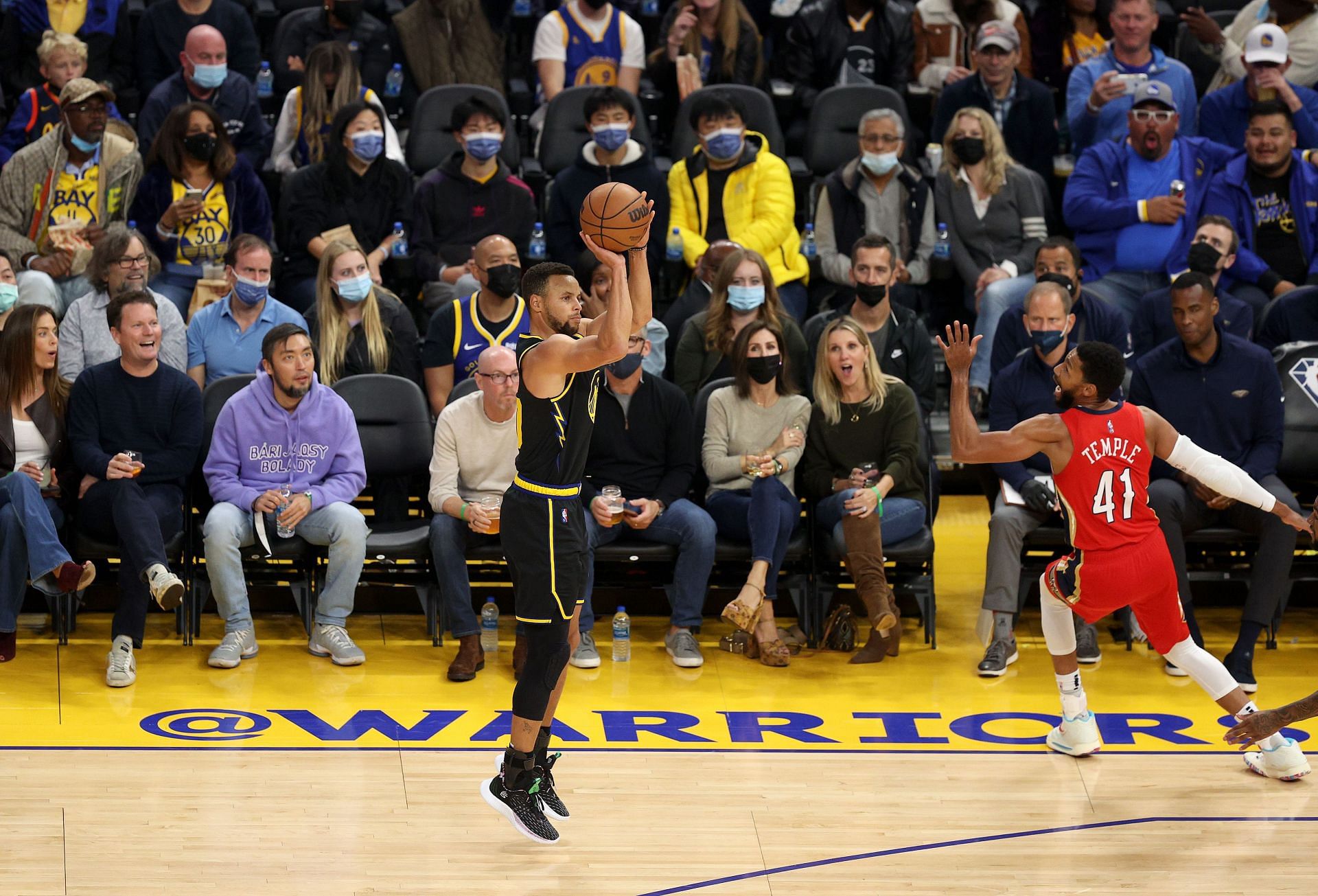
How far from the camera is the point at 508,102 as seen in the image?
1046 centimetres

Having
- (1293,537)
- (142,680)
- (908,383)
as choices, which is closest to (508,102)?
(908,383)

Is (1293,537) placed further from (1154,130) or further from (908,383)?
(1154,130)

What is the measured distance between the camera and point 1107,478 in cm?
624

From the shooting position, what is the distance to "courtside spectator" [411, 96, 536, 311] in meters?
9.12

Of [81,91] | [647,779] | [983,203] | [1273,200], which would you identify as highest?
[81,91]

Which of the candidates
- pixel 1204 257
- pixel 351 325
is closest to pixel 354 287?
pixel 351 325

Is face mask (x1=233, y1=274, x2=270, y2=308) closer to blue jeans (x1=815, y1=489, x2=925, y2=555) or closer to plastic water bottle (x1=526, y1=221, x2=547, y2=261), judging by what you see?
plastic water bottle (x1=526, y1=221, x2=547, y2=261)

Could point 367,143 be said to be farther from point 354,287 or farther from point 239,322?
point 239,322

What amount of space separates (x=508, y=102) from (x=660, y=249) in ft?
5.83

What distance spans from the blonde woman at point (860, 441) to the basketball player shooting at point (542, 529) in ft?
7.55

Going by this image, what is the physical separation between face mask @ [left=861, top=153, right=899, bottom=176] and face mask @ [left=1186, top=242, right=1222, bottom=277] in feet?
5.48

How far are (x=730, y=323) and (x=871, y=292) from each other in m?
0.71

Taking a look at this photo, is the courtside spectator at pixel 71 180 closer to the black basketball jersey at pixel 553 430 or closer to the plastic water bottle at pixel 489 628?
the plastic water bottle at pixel 489 628

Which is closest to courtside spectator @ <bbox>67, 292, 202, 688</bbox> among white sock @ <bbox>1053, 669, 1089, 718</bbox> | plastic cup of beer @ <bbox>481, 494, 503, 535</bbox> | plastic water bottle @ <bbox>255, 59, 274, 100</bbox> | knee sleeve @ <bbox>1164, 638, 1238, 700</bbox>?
plastic cup of beer @ <bbox>481, 494, 503, 535</bbox>
